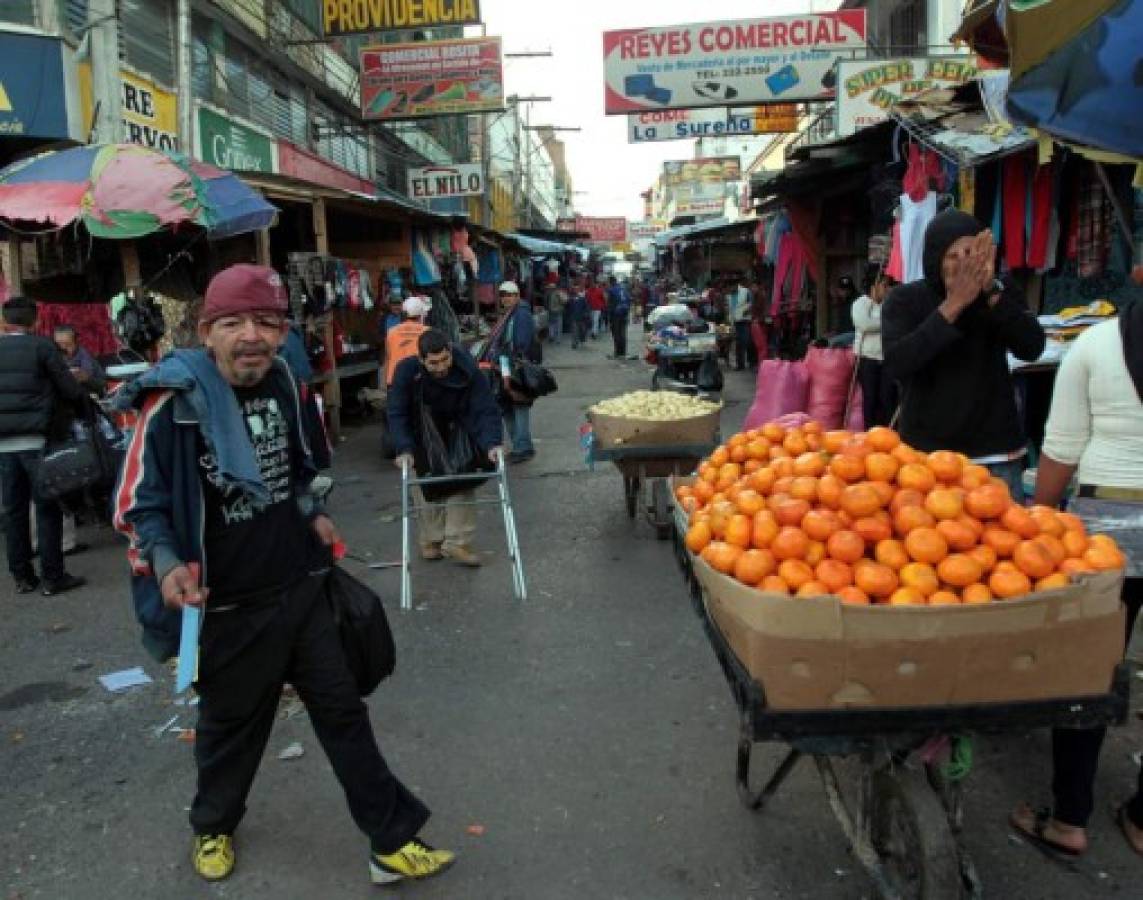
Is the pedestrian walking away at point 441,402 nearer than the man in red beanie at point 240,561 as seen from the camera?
No

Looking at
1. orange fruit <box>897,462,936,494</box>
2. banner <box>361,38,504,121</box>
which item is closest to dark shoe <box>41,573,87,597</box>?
orange fruit <box>897,462,936,494</box>

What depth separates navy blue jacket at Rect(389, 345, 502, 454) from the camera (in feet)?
20.4

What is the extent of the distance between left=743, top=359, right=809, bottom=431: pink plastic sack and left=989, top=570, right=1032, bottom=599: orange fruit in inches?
237

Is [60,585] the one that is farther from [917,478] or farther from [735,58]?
[735,58]

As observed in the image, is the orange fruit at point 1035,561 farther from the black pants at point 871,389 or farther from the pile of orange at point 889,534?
the black pants at point 871,389

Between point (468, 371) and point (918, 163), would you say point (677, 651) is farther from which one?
point (918, 163)

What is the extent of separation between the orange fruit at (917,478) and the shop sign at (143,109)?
1001cm

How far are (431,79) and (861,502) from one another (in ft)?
56.8

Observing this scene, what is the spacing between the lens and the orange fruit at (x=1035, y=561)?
2258 mm

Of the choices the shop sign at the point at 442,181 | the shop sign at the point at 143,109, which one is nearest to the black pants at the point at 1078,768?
the shop sign at the point at 143,109

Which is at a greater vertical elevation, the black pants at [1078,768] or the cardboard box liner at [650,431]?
the cardboard box liner at [650,431]

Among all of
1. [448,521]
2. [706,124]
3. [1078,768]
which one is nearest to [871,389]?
[448,521]

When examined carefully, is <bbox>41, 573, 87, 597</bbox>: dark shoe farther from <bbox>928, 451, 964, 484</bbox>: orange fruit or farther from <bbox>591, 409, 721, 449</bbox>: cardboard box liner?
<bbox>928, 451, 964, 484</bbox>: orange fruit

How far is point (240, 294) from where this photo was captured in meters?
2.83
